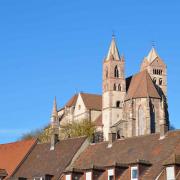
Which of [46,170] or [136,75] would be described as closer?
[46,170]

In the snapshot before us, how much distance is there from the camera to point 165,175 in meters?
43.1

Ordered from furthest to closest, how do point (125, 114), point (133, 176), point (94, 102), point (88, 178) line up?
point (94, 102) → point (125, 114) → point (88, 178) → point (133, 176)

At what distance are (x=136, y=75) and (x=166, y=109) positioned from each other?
14.1 metres

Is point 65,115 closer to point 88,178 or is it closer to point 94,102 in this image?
point 94,102

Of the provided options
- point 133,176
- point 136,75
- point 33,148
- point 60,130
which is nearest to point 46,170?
point 33,148

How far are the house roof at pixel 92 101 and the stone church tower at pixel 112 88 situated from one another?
30.4 feet

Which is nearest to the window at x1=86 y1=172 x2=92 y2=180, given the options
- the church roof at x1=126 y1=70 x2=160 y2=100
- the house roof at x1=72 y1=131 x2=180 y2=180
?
the house roof at x1=72 y1=131 x2=180 y2=180

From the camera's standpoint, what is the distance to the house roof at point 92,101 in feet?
571

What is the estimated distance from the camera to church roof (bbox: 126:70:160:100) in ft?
506

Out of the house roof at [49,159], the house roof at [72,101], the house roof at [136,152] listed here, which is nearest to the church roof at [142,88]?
the house roof at [72,101]

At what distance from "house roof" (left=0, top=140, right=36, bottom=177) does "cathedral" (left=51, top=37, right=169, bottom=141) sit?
2755 inches

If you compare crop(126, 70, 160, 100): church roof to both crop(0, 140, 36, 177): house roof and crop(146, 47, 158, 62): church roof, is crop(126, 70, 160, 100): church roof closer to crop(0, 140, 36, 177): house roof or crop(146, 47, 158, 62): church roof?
crop(146, 47, 158, 62): church roof

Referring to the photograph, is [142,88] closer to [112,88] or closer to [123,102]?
[123,102]

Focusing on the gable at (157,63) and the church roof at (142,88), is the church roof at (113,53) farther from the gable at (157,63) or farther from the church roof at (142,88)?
the gable at (157,63)
